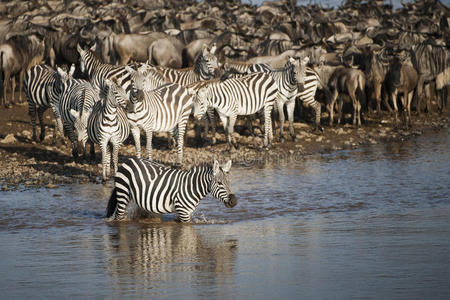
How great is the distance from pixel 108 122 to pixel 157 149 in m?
3.50

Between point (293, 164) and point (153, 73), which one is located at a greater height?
point (153, 73)

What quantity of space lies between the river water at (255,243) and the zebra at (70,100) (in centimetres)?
229

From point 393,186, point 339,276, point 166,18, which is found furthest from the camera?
point 166,18

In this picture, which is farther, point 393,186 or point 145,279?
point 393,186

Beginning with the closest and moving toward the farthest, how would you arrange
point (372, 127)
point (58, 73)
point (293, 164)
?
point (293, 164) → point (58, 73) → point (372, 127)

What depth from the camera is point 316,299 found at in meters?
6.42

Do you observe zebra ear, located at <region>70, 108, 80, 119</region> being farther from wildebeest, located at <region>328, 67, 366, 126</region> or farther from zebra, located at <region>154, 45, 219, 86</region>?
wildebeest, located at <region>328, 67, 366, 126</region>

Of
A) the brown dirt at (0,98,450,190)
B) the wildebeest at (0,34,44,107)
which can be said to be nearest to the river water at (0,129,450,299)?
the brown dirt at (0,98,450,190)

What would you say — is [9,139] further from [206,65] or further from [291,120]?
[291,120]

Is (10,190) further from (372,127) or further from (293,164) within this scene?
(372,127)

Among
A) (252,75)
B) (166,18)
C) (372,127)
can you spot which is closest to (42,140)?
(252,75)

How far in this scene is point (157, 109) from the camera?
14.4m

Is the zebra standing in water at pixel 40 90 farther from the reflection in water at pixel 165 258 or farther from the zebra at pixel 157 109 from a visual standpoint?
the reflection in water at pixel 165 258

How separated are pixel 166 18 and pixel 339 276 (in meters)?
30.7
